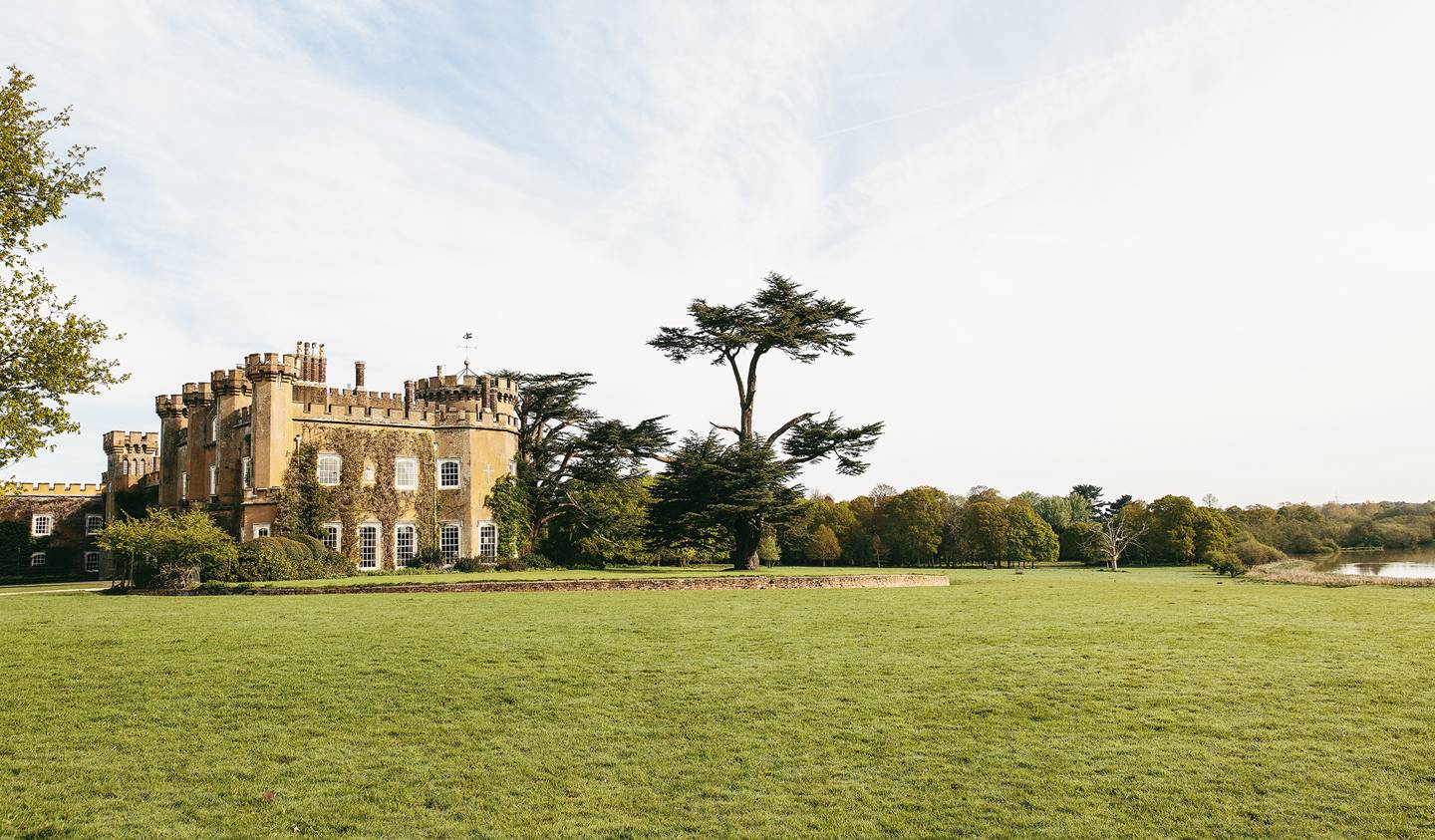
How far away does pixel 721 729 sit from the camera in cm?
907

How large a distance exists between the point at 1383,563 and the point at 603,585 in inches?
2037

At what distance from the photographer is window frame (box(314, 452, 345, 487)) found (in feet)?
121

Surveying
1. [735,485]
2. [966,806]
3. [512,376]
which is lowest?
[966,806]

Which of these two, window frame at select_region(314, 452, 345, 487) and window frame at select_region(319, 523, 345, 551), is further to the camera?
window frame at select_region(314, 452, 345, 487)

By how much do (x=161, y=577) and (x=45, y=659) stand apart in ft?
49.4

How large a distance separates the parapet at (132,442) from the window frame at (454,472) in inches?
898

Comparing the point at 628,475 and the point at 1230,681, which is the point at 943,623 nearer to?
the point at 1230,681

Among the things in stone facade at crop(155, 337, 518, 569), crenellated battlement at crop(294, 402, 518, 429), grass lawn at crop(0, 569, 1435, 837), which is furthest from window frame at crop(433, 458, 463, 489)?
grass lawn at crop(0, 569, 1435, 837)

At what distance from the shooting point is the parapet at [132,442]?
167 feet

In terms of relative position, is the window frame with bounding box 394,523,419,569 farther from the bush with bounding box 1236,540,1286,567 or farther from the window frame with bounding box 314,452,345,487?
the bush with bounding box 1236,540,1286,567

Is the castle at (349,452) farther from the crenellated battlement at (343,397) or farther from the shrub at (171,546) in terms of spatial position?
the shrub at (171,546)

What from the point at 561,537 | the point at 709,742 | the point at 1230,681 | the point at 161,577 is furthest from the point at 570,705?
the point at 561,537

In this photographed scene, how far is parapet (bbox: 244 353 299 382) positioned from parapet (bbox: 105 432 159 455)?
20.2 m

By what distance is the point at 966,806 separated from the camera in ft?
22.9
